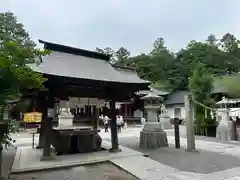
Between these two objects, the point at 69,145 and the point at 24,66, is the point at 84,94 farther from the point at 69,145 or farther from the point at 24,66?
the point at 24,66

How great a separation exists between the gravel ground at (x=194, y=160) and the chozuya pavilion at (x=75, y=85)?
5.94 ft

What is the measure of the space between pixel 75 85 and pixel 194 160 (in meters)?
4.64

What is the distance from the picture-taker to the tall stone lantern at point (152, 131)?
396 inches

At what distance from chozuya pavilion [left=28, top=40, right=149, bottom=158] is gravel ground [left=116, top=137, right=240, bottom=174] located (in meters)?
1.81

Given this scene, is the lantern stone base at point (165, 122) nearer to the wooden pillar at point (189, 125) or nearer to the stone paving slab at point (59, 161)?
the wooden pillar at point (189, 125)

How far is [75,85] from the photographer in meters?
7.91

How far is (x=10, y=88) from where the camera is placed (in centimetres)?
474

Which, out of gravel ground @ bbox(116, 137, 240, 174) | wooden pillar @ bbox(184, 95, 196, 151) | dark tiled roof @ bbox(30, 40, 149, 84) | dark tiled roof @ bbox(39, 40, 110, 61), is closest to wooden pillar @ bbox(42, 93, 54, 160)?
dark tiled roof @ bbox(30, 40, 149, 84)

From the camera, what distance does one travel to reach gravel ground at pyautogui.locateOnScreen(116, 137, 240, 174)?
656 cm

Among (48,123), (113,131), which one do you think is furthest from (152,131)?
(48,123)

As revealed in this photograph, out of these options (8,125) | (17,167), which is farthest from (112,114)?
(8,125)

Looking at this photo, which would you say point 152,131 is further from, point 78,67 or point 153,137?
point 78,67

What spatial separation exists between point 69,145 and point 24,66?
4.27 meters

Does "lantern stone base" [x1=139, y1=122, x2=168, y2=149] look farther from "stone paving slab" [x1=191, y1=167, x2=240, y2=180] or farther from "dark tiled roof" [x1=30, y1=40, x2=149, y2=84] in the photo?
"stone paving slab" [x1=191, y1=167, x2=240, y2=180]
